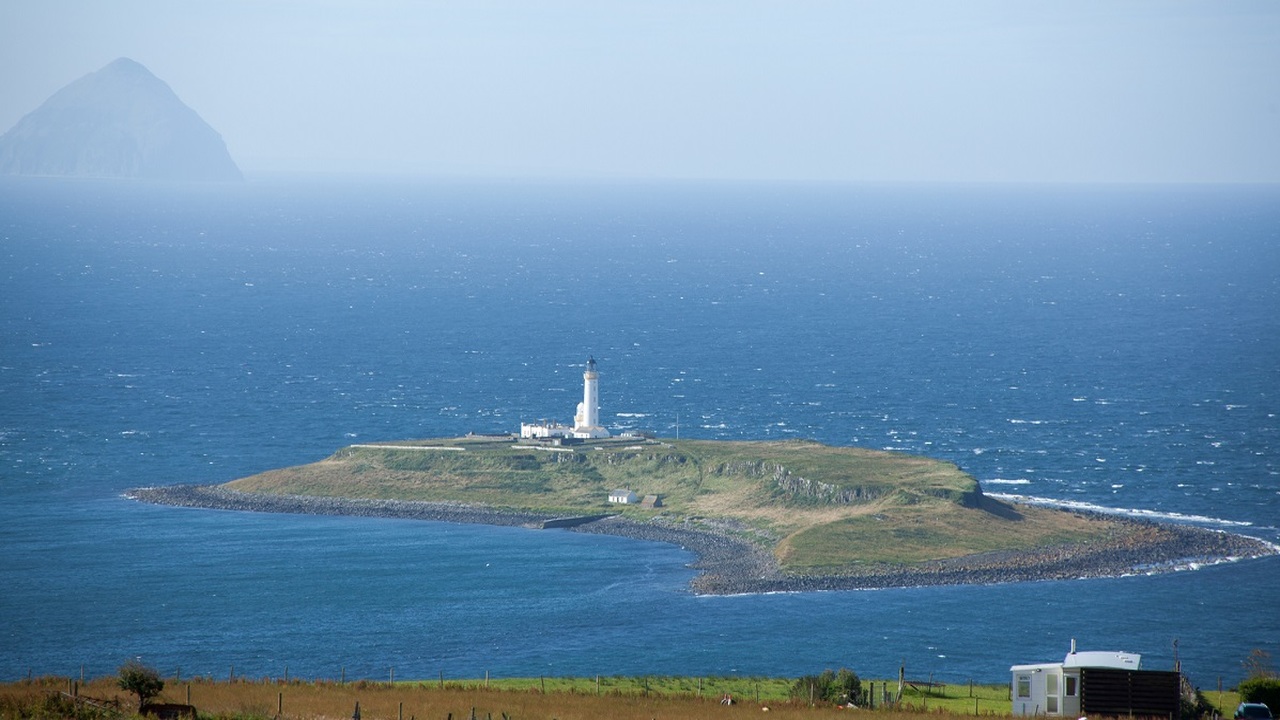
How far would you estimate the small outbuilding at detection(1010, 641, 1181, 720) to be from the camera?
50531 mm

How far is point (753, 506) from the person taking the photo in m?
→ 107

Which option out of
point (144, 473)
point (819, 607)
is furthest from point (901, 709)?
point (144, 473)

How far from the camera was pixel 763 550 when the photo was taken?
97250 millimetres

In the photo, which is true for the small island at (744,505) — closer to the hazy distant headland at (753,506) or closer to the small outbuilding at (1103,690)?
the hazy distant headland at (753,506)

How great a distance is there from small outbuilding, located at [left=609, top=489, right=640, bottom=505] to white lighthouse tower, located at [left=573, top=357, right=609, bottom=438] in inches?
407

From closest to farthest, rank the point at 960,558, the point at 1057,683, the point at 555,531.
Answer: the point at 1057,683
the point at 960,558
the point at 555,531

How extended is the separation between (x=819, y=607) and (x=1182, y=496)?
33.9m

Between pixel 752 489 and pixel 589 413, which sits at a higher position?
pixel 589 413

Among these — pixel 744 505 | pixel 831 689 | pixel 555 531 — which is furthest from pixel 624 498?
pixel 831 689

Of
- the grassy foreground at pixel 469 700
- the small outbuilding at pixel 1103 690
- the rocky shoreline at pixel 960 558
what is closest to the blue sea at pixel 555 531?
the rocky shoreline at pixel 960 558

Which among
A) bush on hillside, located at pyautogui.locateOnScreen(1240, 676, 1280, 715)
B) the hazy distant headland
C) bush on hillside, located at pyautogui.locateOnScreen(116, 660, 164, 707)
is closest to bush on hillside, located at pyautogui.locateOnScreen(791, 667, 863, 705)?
bush on hillside, located at pyautogui.locateOnScreen(1240, 676, 1280, 715)

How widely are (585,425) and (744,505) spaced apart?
18411mm

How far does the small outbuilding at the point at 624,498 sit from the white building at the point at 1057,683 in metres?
57.4

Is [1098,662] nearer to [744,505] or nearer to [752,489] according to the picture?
[744,505]
